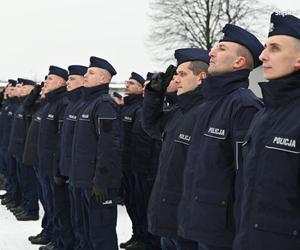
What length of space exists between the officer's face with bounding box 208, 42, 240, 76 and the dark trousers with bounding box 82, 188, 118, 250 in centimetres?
211

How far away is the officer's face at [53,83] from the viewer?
6.57 meters

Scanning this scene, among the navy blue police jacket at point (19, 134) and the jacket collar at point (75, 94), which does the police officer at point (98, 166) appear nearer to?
the jacket collar at point (75, 94)

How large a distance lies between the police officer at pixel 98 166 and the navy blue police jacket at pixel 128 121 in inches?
66.3

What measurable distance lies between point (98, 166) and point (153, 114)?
855mm

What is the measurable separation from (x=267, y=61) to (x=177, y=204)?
1290 millimetres

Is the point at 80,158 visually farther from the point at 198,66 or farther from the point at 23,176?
the point at 23,176

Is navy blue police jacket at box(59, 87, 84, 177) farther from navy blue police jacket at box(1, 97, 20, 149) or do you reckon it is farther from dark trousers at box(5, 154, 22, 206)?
navy blue police jacket at box(1, 97, 20, 149)

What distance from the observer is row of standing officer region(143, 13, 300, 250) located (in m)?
2.42

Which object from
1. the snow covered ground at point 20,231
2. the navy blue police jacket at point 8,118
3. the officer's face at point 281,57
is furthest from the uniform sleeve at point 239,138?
the navy blue police jacket at point 8,118

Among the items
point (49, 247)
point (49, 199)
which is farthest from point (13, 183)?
point (49, 247)

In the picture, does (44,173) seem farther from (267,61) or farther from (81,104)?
(267,61)

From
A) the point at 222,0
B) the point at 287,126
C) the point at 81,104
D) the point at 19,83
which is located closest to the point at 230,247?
the point at 287,126

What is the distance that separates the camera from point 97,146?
5094mm

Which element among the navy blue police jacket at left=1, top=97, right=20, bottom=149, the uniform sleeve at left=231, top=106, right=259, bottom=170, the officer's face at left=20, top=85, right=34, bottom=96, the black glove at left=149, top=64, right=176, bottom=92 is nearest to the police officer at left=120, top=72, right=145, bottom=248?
the officer's face at left=20, top=85, right=34, bottom=96
